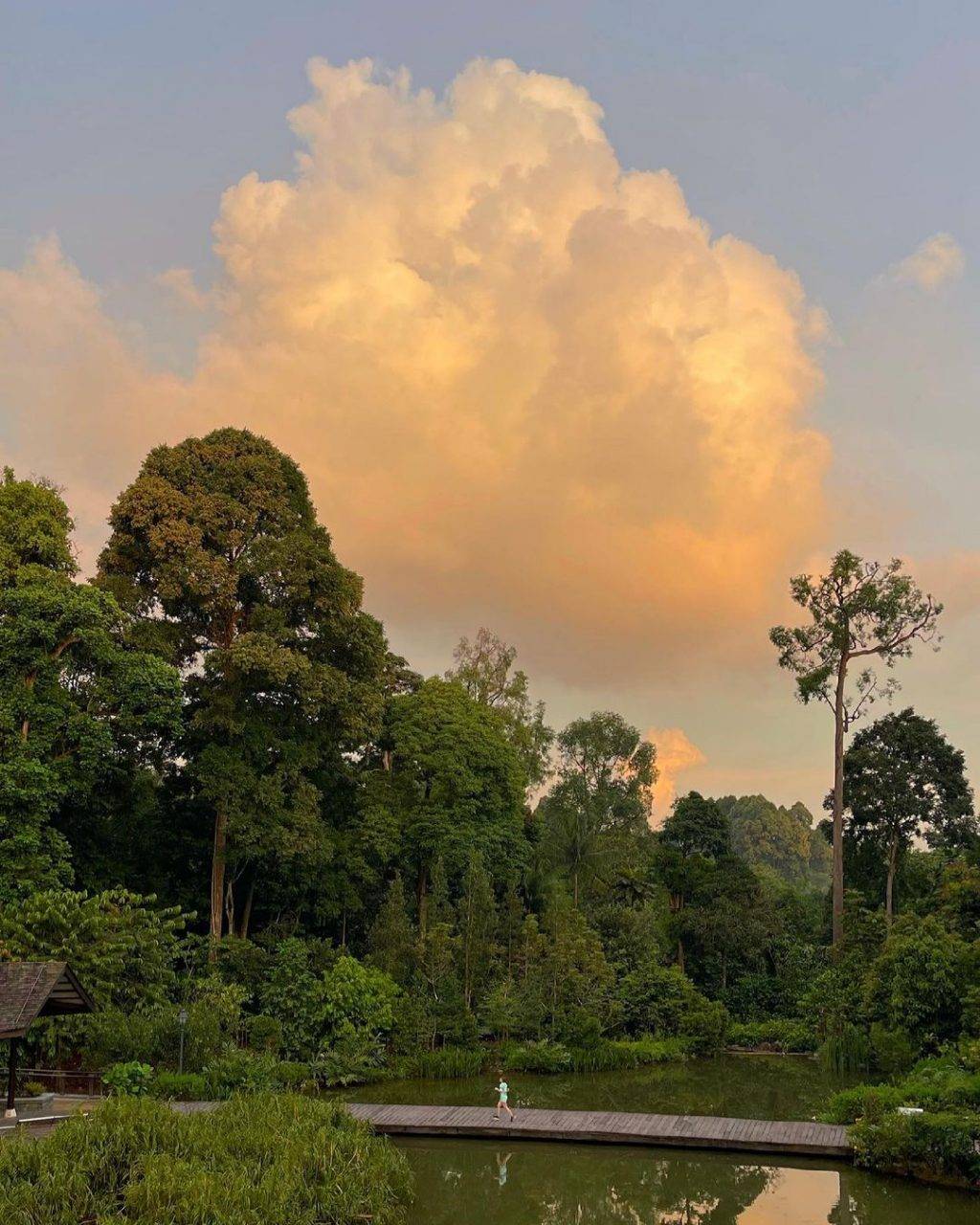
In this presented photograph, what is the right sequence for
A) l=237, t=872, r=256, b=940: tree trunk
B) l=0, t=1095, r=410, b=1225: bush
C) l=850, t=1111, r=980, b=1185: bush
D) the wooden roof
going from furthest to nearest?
l=237, t=872, r=256, b=940: tree trunk
the wooden roof
l=850, t=1111, r=980, b=1185: bush
l=0, t=1095, r=410, b=1225: bush

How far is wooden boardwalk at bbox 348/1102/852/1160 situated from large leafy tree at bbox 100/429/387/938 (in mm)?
8483

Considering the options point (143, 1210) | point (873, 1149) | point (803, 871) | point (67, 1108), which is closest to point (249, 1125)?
point (143, 1210)

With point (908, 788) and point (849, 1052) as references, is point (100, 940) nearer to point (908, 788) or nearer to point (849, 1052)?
point (849, 1052)

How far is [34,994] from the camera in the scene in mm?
15852

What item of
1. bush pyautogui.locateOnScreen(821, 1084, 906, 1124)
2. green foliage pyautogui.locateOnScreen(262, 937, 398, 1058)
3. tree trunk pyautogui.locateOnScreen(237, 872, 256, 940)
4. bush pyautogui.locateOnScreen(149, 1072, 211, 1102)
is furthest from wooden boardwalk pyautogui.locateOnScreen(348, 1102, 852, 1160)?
tree trunk pyautogui.locateOnScreen(237, 872, 256, 940)

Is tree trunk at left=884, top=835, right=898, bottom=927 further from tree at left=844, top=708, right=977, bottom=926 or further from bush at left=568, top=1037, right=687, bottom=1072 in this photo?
bush at left=568, top=1037, right=687, bottom=1072

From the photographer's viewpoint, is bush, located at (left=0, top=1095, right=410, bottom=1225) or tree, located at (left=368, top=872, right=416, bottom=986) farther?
tree, located at (left=368, top=872, right=416, bottom=986)

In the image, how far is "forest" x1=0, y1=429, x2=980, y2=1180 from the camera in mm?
22328

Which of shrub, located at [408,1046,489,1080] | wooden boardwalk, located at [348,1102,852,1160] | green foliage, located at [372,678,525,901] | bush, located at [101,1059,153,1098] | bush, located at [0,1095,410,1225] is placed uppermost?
green foliage, located at [372,678,525,901]

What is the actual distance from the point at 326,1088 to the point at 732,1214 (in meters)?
11.3

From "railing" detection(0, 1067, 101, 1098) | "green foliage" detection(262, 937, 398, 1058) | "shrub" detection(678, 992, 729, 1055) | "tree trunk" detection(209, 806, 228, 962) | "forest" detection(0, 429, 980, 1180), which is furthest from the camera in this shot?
"shrub" detection(678, 992, 729, 1055)

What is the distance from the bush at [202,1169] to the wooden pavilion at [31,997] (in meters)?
2.91

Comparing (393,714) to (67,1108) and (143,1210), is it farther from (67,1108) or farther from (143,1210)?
(143,1210)

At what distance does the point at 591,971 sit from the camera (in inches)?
1120
